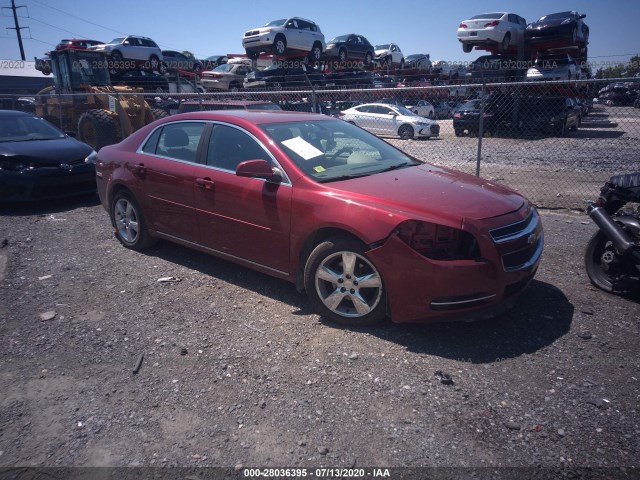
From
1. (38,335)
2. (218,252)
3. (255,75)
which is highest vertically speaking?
(255,75)

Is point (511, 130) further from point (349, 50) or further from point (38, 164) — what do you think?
point (38, 164)

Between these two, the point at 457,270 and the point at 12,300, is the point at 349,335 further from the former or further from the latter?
the point at 12,300

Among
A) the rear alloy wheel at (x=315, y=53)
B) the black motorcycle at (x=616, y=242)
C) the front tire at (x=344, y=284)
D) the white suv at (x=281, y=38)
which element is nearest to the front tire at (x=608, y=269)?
the black motorcycle at (x=616, y=242)

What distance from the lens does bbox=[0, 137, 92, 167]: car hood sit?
7.37m

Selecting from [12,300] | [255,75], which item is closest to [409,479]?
[12,300]

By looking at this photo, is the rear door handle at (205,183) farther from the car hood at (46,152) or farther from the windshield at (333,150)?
the car hood at (46,152)

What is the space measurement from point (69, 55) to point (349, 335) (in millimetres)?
15127

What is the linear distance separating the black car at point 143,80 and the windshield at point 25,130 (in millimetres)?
11930

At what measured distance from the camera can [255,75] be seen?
20.6 m

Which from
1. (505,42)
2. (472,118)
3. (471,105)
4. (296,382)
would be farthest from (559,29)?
(296,382)

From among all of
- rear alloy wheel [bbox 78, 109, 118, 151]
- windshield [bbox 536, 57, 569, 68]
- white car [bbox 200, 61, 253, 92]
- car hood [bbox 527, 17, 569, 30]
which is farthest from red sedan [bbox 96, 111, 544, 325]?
white car [bbox 200, 61, 253, 92]

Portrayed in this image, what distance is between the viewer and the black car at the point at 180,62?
87.1 ft

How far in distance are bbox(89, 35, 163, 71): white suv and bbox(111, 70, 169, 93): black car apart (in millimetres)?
1087

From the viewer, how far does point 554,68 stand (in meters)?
17.9
